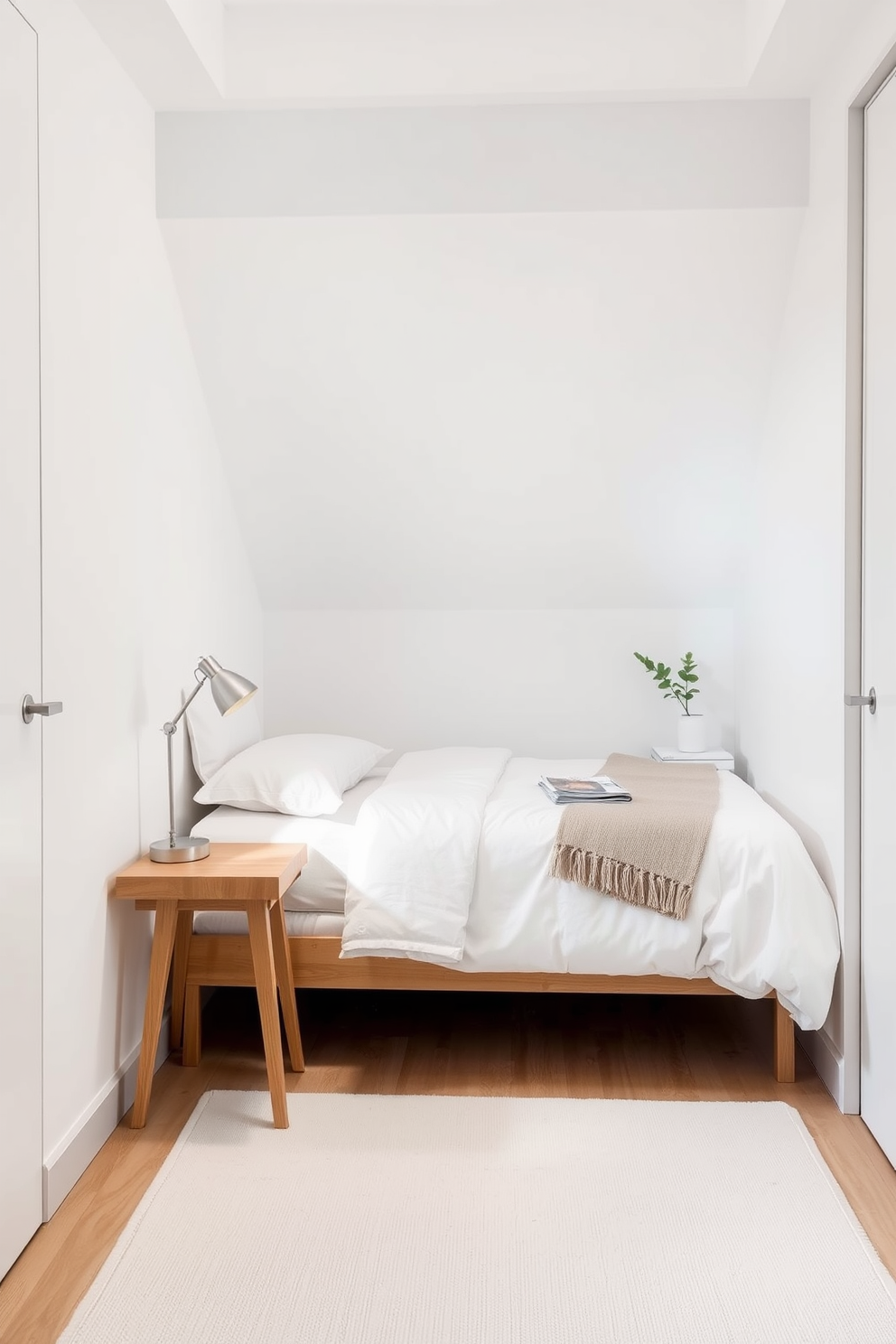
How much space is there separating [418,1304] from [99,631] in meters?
1.46

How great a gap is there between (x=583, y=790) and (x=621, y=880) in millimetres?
358

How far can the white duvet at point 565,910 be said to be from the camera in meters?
2.39

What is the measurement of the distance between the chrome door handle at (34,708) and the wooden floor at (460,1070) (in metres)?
0.97

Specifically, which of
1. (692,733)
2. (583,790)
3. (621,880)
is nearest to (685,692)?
(692,733)

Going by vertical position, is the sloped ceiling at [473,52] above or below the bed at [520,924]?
above

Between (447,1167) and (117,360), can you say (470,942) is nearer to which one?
(447,1167)

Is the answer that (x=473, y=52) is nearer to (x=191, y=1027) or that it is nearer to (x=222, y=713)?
(x=222, y=713)

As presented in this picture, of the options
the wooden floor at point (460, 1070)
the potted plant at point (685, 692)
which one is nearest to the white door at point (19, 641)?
the wooden floor at point (460, 1070)

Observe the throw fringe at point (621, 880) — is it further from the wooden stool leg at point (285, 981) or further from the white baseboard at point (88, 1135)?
the white baseboard at point (88, 1135)

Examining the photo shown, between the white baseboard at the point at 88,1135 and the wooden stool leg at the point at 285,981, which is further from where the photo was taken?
the wooden stool leg at the point at 285,981

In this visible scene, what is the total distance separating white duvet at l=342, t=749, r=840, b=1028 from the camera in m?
2.39

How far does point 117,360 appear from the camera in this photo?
7.79 ft

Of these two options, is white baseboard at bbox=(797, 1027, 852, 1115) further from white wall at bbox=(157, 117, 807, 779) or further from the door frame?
white wall at bbox=(157, 117, 807, 779)

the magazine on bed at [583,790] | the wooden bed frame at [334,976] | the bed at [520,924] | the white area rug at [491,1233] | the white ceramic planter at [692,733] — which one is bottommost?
the white area rug at [491,1233]
